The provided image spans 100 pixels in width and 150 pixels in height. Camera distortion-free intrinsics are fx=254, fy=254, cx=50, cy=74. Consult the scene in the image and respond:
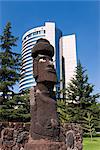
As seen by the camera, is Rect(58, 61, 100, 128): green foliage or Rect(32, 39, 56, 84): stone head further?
Rect(58, 61, 100, 128): green foliage

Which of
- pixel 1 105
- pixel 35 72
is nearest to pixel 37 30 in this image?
pixel 1 105

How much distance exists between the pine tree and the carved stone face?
1761 cm

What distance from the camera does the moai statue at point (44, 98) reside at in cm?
559

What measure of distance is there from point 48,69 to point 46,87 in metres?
0.43

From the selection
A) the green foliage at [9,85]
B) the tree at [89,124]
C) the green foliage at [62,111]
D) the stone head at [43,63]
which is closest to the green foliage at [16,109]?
the green foliage at [9,85]

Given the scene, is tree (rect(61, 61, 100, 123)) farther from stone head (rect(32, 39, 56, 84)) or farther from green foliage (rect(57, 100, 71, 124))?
stone head (rect(32, 39, 56, 84))

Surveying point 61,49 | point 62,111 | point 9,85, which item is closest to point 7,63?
point 9,85

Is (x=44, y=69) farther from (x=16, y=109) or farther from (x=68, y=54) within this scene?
(x=68, y=54)

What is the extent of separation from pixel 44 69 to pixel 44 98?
0.69m

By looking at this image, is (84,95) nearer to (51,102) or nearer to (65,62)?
(51,102)

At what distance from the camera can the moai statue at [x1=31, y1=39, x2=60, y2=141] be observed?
220 inches

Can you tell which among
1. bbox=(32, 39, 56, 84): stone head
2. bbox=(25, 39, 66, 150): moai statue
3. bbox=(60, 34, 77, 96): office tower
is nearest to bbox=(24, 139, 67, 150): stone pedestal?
bbox=(25, 39, 66, 150): moai statue

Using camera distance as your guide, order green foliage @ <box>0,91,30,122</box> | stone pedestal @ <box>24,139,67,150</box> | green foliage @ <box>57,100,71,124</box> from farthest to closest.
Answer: green foliage @ <box>57,100,71,124</box> → green foliage @ <box>0,91,30,122</box> → stone pedestal @ <box>24,139,67,150</box>

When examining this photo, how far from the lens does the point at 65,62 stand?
66.4 metres
